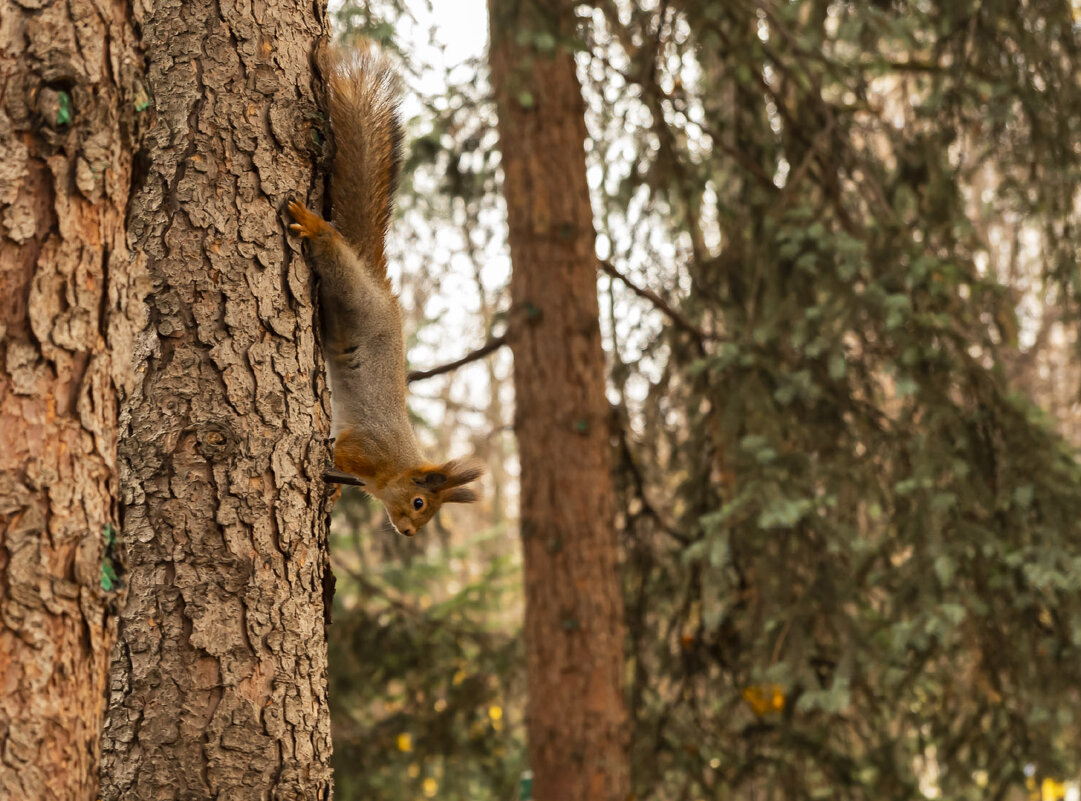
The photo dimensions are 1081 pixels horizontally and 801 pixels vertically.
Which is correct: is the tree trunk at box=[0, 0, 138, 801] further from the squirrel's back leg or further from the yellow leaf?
the yellow leaf

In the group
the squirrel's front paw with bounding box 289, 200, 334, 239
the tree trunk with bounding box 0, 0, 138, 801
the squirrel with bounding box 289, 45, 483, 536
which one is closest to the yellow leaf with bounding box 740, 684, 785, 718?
the squirrel with bounding box 289, 45, 483, 536

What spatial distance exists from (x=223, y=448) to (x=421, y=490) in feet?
4.85

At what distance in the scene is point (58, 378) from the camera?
1.51 m

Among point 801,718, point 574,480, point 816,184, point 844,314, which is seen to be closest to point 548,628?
point 574,480

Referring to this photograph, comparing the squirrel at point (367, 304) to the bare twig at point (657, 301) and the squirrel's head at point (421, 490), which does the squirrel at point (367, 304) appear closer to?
the squirrel's head at point (421, 490)

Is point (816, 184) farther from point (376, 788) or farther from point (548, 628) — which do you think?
point (376, 788)

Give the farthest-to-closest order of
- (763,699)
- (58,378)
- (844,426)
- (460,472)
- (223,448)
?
1. (763,699)
2. (844,426)
3. (460,472)
4. (223,448)
5. (58,378)

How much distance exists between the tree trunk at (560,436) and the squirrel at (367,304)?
1.68 metres

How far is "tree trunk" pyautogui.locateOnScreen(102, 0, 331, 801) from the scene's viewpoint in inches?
80.4

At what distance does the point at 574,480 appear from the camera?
532 centimetres

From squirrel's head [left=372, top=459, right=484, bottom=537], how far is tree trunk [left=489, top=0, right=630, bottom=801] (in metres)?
1.75

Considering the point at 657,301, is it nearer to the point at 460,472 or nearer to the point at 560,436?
the point at 560,436

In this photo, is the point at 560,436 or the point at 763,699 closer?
the point at 560,436

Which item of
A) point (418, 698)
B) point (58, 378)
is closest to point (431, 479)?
point (58, 378)
